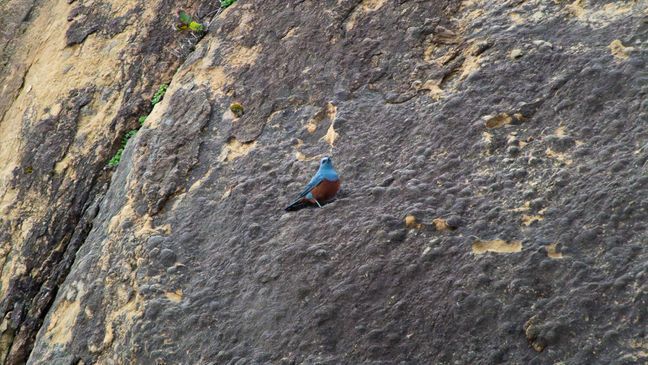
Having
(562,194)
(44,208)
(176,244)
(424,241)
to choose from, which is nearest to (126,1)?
(44,208)

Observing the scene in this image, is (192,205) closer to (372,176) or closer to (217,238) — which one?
(217,238)

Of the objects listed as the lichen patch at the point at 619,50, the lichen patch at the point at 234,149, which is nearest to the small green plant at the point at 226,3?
the lichen patch at the point at 234,149

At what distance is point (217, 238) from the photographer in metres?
4.98

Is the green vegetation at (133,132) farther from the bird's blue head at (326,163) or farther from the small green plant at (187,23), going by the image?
the bird's blue head at (326,163)

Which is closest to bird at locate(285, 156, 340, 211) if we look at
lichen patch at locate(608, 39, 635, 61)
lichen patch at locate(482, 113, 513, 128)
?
lichen patch at locate(482, 113, 513, 128)

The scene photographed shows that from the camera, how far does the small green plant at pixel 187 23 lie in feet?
→ 22.0

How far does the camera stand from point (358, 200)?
15.7ft

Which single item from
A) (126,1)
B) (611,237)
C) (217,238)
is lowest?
(611,237)

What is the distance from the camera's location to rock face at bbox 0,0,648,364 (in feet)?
13.0

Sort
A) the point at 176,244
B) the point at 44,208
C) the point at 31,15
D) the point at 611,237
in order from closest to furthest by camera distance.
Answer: the point at 611,237
the point at 176,244
the point at 44,208
the point at 31,15

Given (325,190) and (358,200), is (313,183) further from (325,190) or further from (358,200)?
(358,200)

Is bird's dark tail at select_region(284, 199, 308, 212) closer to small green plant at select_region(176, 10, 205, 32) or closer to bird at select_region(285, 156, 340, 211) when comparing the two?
bird at select_region(285, 156, 340, 211)

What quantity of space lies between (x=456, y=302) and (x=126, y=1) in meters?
5.11

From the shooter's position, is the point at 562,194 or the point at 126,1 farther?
Result: the point at 126,1
